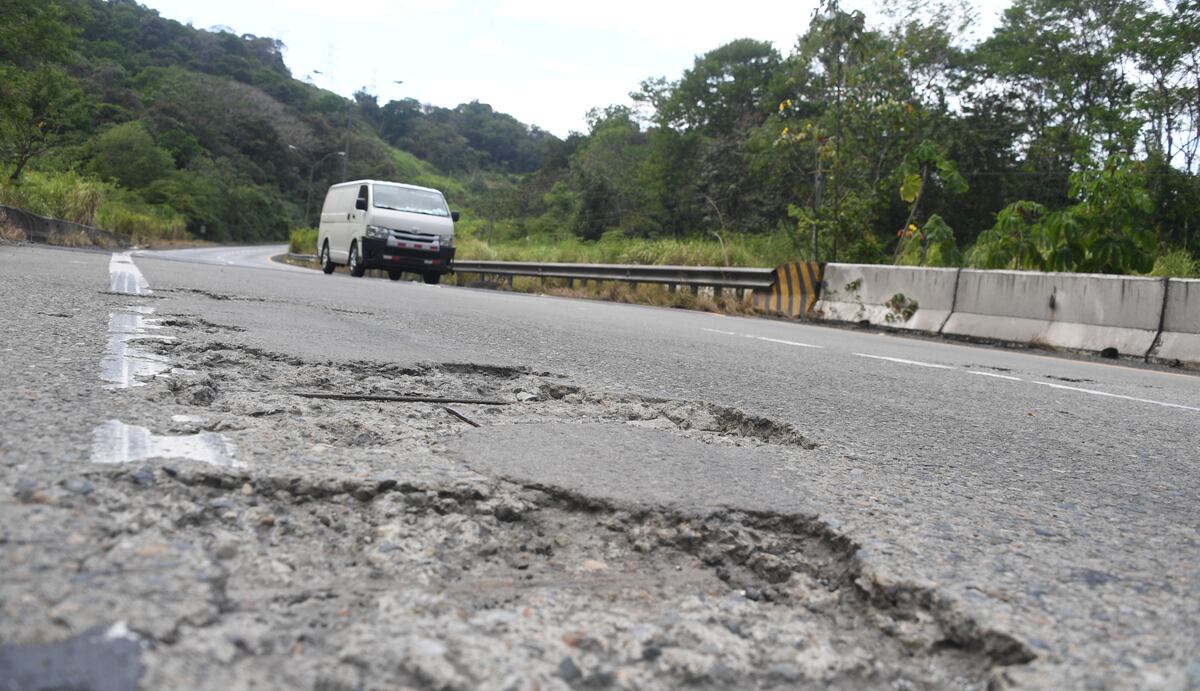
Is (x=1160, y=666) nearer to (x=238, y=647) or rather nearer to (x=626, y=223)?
(x=238, y=647)

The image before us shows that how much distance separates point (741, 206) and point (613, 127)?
121 ft

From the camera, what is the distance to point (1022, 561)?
1994 mm

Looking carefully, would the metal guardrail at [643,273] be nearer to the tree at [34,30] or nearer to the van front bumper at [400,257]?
the van front bumper at [400,257]

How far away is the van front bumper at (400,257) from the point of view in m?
16.3

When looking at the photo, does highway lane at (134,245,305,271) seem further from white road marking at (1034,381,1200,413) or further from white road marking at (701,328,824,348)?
white road marking at (1034,381,1200,413)

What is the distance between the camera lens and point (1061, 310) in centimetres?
948

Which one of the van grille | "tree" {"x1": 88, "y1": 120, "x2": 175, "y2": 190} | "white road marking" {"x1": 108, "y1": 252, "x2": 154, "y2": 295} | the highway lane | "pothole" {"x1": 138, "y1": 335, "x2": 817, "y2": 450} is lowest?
"pothole" {"x1": 138, "y1": 335, "x2": 817, "y2": 450}

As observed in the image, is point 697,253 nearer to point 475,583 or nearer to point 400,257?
point 400,257

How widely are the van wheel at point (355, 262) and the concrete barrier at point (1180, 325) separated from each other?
1268cm

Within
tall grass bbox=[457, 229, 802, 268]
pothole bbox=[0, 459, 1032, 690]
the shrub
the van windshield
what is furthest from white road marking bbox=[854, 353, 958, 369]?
the shrub

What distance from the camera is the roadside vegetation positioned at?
14914mm

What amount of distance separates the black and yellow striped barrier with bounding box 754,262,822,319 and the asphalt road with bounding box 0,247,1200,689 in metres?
6.38

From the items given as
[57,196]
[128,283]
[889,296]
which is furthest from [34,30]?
[889,296]

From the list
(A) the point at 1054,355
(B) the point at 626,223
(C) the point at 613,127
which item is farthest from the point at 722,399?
(C) the point at 613,127
